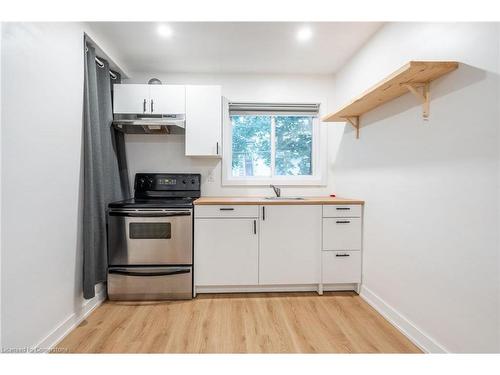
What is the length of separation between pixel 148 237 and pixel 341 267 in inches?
72.4

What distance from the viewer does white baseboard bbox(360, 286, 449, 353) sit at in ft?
5.08

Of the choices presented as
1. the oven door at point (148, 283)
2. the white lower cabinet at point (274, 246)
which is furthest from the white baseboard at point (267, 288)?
the oven door at point (148, 283)

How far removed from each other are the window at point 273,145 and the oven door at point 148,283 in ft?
4.21

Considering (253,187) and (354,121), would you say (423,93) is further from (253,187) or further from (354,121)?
(253,187)

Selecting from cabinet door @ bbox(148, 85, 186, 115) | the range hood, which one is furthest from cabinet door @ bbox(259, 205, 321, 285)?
cabinet door @ bbox(148, 85, 186, 115)

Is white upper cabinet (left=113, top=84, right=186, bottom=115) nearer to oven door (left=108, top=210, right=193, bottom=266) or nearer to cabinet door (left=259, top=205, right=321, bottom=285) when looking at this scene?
oven door (left=108, top=210, right=193, bottom=266)

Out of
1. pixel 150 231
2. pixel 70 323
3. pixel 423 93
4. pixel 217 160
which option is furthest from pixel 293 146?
pixel 70 323

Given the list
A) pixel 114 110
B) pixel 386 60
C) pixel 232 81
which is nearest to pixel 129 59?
pixel 114 110

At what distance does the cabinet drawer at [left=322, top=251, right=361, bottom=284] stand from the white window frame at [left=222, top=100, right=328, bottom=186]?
973 mm

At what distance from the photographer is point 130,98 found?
2.57 meters

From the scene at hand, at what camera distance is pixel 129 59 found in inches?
103

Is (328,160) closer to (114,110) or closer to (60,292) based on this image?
(114,110)

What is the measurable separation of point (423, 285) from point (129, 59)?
327cm

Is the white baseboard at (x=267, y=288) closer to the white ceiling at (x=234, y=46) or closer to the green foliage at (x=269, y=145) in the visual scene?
the green foliage at (x=269, y=145)
